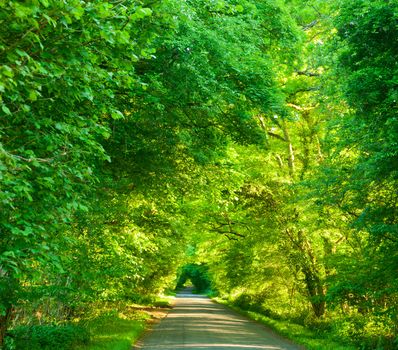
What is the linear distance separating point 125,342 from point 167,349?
1.42 metres

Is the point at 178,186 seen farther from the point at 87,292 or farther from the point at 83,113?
the point at 83,113

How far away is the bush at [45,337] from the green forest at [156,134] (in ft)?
0.17

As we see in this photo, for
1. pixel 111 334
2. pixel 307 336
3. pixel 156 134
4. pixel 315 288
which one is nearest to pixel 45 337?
pixel 111 334

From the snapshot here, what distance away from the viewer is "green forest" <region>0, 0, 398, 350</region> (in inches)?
208

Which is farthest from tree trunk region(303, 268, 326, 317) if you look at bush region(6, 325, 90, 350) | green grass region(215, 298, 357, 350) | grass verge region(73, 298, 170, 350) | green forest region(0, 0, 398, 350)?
bush region(6, 325, 90, 350)

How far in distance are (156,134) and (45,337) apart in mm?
5980

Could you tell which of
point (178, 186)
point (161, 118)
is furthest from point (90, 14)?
point (178, 186)

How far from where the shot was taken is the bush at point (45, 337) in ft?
38.3

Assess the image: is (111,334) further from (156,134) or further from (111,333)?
(156,134)

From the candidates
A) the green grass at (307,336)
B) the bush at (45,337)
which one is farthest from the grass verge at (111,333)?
the green grass at (307,336)

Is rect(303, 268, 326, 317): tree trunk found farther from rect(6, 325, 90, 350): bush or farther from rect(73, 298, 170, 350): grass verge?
rect(6, 325, 90, 350): bush

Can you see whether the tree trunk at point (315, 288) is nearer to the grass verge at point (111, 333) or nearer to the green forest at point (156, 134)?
the green forest at point (156, 134)

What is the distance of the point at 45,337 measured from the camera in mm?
12438

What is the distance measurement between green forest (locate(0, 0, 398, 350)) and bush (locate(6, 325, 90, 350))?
52 millimetres
